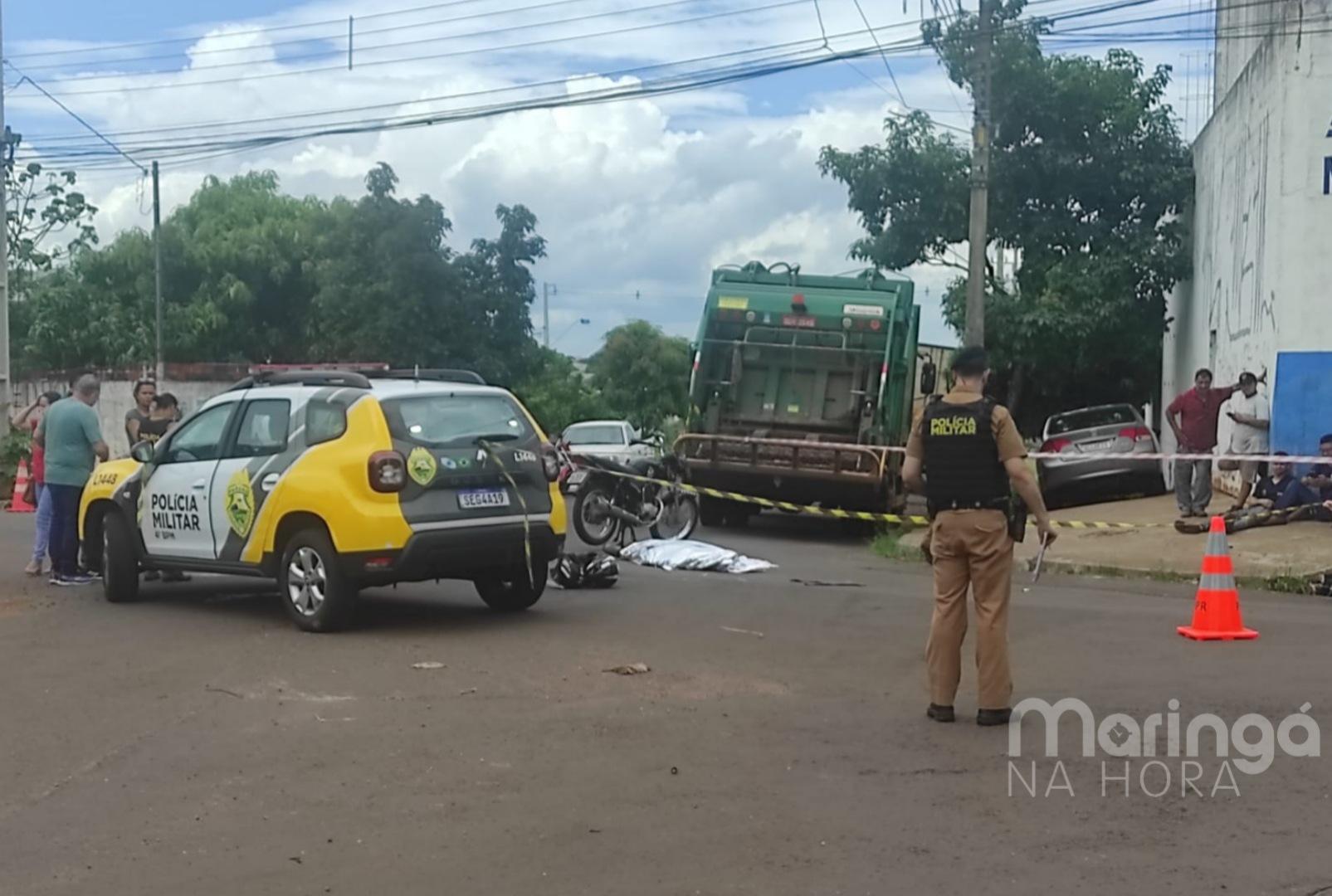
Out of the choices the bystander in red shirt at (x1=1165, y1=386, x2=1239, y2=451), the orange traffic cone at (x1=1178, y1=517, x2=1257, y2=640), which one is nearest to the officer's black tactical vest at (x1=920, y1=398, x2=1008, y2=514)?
the orange traffic cone at (x1=1178, y1=517, x2=1257, y2=640)

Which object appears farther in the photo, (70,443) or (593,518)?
(593,518)

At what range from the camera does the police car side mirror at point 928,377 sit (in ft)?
63.9

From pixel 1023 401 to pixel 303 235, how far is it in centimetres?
2683

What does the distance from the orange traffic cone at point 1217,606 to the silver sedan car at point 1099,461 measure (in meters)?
9.87

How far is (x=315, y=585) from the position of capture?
9883mm

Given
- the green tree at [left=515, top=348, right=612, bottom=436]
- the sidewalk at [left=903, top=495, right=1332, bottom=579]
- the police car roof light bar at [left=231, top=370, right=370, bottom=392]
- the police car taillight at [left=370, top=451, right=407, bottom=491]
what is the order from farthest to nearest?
1. the green tree at [left=515, top=348, right=612, bottom=436]
2. the sidewalk at [left=903, top=495, right=1332, bottom=579]
3. the police car roof light bar at [left=231, top=370, right=370, bottom=392]
4. the police car taillight at [left=370, top=451, right=407, bottom=491]

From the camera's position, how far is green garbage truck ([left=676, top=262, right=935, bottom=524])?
18.0 metres

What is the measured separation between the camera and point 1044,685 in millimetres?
8148

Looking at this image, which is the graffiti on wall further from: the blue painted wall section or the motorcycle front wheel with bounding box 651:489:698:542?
the motorcycle front wheel with bounding box 651:489:698:542

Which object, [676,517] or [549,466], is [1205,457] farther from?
[549,466]

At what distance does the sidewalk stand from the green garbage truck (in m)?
1.50

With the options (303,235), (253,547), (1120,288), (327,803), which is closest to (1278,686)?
(327,803)

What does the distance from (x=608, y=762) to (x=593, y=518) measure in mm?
9416

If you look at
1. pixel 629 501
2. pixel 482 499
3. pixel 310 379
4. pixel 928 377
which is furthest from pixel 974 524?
pixel 928 377
